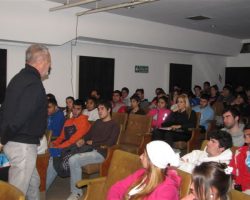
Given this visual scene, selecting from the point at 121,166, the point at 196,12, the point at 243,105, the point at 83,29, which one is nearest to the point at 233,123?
the point at 121,166

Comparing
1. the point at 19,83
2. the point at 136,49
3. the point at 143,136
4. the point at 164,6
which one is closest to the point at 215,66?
the point at 136,49

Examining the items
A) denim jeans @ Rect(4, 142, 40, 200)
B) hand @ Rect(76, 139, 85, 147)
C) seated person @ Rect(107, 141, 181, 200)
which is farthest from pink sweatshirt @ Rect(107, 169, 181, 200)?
hand @ Rect(76, 139, 85, 147)

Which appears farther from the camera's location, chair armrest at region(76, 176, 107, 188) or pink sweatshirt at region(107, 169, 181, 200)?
chair armrest at region(76, 176, 107, 188)

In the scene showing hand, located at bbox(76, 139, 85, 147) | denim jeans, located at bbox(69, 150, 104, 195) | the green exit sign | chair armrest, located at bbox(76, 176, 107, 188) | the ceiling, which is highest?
the ceiling

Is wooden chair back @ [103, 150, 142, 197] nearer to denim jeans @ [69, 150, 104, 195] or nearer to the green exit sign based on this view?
denim jeans @ [69, 150, 104, 195]

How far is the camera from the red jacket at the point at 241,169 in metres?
2.76

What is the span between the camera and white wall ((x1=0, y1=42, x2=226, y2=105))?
7133 millimetres

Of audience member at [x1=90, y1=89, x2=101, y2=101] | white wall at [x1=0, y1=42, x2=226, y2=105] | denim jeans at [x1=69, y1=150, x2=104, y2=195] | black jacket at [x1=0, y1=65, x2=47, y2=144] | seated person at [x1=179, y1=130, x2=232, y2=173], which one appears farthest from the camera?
audience member at [x1=90, y1=89, x2=101, y2=101]

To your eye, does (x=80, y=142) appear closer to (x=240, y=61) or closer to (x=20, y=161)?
(x=20, y=161)

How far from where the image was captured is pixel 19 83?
2.38 m

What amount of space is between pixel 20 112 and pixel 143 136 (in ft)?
8.29

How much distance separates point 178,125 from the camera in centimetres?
537

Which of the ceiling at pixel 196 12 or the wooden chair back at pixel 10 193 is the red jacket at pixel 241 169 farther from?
the ceiling at pixel 196 12

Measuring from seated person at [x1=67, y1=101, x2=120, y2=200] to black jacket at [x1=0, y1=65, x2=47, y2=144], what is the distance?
1273 millimetres
